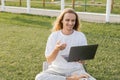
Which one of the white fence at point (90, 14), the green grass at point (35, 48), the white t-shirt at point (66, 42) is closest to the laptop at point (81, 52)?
the white t-shirt at point (66, 42)

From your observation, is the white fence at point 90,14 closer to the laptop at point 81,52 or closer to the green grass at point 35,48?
the green grass at point 35,48

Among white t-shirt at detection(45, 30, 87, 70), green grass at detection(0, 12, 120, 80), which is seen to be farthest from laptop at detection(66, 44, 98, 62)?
green grass at detection(0, 12, 120, 80)

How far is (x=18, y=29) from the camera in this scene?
11.6 m

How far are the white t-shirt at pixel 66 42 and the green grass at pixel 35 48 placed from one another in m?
1.52

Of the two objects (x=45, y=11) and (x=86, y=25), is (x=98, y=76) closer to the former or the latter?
(x=86, y=25)

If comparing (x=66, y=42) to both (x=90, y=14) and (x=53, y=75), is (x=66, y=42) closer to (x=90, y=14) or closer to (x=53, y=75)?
(x=53, y=75)

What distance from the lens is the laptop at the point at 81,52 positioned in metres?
4.50

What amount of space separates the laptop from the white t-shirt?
0.71 feet

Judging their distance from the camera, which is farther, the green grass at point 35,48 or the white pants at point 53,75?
the green grass at point 35,48

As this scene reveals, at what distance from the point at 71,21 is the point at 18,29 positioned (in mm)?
7008

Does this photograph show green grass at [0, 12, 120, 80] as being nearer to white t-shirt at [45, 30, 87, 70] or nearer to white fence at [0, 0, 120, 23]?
white fence at [0, 0, 120, 23]

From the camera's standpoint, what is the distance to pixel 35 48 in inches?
339

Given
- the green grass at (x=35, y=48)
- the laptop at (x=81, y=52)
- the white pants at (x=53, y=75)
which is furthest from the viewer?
the green grass at (x=35, y=48)

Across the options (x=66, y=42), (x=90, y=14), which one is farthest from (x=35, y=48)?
(x=90, y=14)
